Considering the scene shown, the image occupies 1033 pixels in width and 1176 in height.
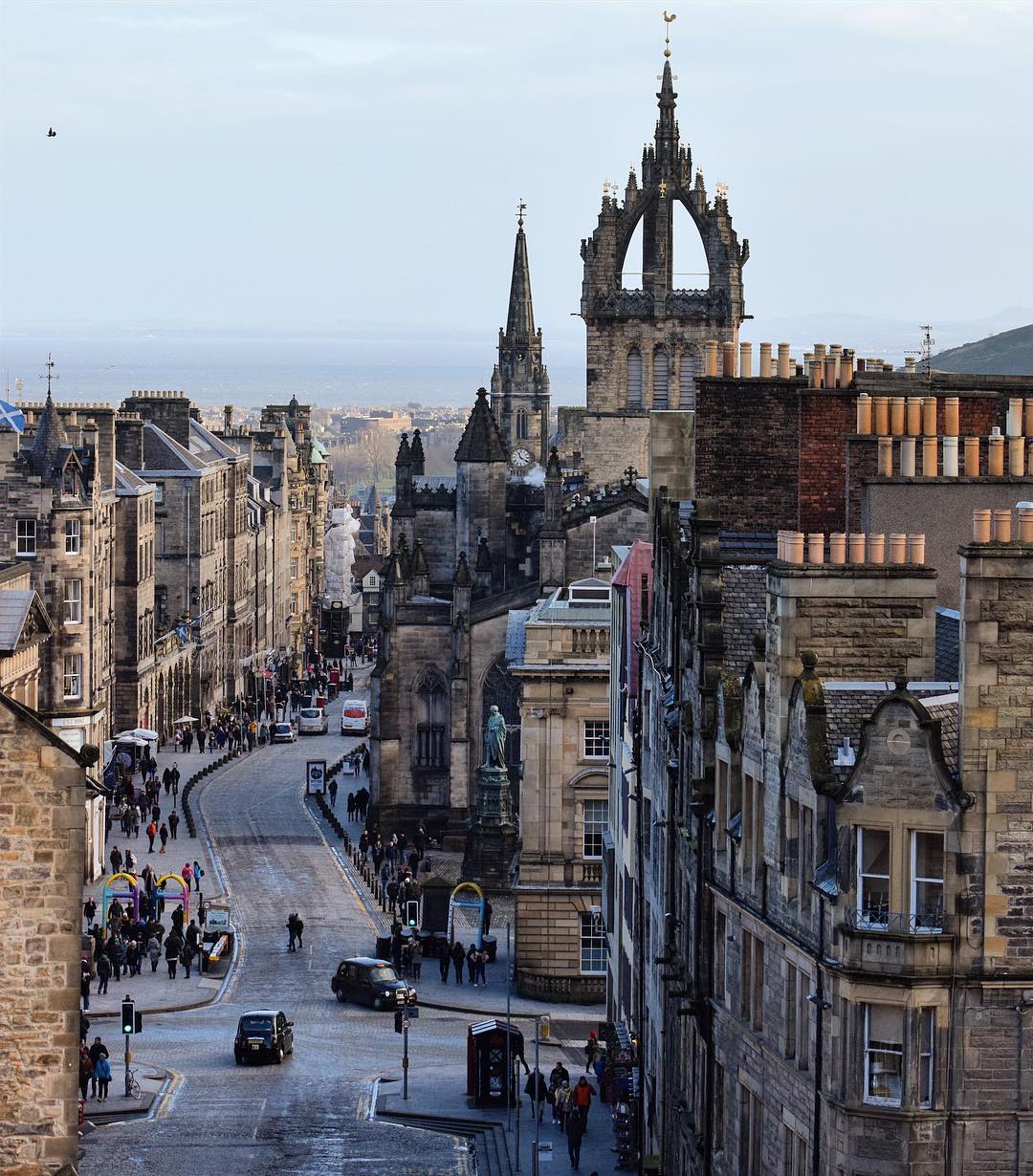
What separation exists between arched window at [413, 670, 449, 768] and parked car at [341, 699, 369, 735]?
21.5 metres

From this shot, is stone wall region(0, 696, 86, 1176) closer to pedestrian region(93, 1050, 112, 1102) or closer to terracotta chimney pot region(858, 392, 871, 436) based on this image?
terracotta chimney pot region(858, 392, 871, 436)

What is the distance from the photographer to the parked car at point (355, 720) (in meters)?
117

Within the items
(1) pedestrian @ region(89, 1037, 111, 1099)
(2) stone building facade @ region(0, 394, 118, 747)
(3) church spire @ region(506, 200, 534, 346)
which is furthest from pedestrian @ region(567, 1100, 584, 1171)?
(3) church spire @ region(506, 200, 534, 346)

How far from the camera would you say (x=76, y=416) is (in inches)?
3831

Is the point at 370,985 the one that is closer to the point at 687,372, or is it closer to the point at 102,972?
the point at 102,972

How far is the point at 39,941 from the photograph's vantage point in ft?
91.3

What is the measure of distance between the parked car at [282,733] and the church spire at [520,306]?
3540 centimetres

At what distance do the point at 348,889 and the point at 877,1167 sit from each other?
5389 centimetres

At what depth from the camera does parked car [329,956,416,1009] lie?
6222 cm

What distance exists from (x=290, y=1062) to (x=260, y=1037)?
1.14 m

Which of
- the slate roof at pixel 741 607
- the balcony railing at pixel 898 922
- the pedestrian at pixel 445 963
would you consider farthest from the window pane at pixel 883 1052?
the pedestrian at pixel 445 963

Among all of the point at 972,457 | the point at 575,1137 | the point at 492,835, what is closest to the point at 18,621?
the point at 575,1137

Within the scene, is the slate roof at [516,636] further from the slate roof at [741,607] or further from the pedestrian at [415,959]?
the slate roof at [741,607]

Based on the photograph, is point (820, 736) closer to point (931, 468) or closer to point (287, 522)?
point (931, 468)
